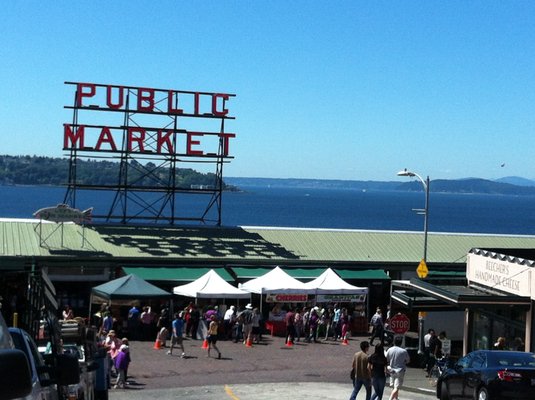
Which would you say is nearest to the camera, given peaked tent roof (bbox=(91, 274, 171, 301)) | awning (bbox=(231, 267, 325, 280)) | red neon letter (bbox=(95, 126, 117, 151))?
peaked tent roof (bbox=(91, 274, 171, 301))

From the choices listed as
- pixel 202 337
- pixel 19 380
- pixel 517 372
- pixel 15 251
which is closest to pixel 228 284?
pixel 202 337

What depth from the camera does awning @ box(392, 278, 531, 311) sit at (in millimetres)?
23016

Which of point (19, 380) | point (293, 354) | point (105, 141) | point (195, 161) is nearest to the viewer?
point (19, 380)

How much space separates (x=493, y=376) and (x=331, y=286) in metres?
16.4

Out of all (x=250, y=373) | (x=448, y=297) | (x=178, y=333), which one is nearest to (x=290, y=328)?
(x=178, y=333)

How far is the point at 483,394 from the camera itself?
16.5 meters

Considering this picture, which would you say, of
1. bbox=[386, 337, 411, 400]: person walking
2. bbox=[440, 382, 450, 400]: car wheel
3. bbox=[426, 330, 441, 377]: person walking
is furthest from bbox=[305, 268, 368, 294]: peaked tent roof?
bbox=[440, 382, 450, 400]: car wheel

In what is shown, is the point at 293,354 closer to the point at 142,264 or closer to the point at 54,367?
the point at 142,264

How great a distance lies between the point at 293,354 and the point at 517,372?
12602 millimetres

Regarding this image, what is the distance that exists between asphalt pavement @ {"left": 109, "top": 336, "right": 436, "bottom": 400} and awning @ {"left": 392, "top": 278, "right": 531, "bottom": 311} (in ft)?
6.59

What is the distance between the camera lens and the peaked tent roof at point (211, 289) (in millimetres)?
30656

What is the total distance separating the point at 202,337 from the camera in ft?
100.0

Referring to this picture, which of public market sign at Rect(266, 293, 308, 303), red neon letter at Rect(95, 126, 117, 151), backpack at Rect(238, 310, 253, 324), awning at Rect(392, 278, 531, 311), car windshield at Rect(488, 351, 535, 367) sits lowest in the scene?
backpack at Rect(238, 310, 253, 324)

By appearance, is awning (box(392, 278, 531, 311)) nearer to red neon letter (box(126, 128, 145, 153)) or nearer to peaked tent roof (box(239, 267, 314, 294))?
peaked tent roof (box(239, 267, 314, 294))
